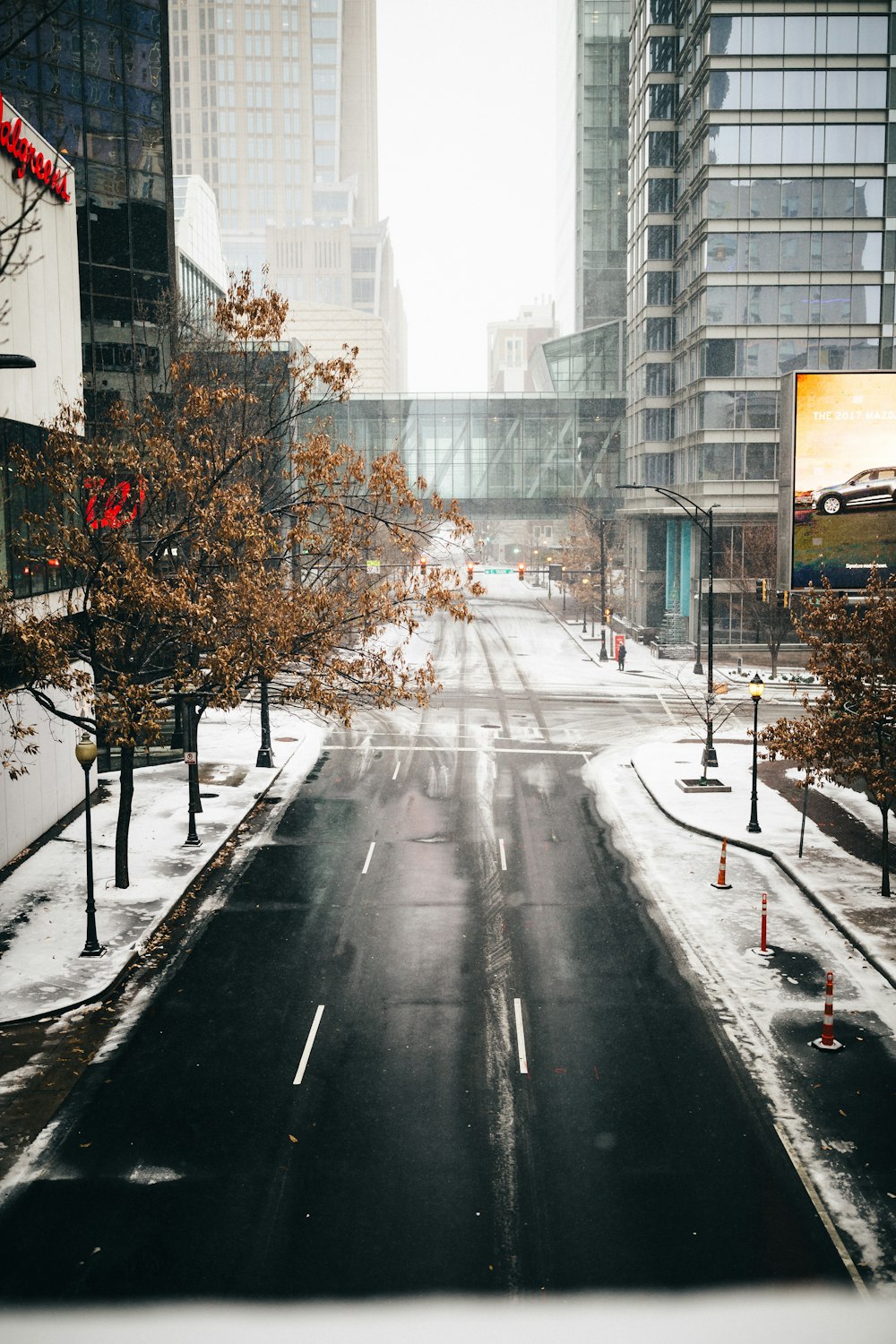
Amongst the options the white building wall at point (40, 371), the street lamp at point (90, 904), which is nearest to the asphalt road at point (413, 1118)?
the street lamp at point (90, 904)

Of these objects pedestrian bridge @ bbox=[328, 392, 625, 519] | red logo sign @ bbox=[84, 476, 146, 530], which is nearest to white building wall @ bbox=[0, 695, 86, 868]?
red logo sign @ bbox=[84, 476, 146, 530]

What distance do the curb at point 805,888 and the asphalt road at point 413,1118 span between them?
324cm

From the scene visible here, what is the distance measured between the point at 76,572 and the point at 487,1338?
47.9 ft

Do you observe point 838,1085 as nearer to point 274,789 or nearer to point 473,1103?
point 473,1103

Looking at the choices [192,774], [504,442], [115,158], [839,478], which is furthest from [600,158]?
[192,774]

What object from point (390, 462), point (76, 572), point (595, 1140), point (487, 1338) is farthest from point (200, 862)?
point (487, 1338)

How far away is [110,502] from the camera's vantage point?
20.2 m

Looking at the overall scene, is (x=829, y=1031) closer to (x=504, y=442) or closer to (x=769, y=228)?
(x=769, y=228)

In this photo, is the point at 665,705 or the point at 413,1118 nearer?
the point at 413,1118

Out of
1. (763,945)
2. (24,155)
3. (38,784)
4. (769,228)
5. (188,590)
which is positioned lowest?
(763,945)

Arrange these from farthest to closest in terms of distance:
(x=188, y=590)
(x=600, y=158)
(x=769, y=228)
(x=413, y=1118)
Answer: (x=600, y=158), (x=769, y=228), (x=188, y=590), (x=413, y=1118)

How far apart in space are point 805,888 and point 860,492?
65.2 ft

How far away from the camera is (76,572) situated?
19.6m

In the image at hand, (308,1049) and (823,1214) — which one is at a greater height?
(308,1049)
